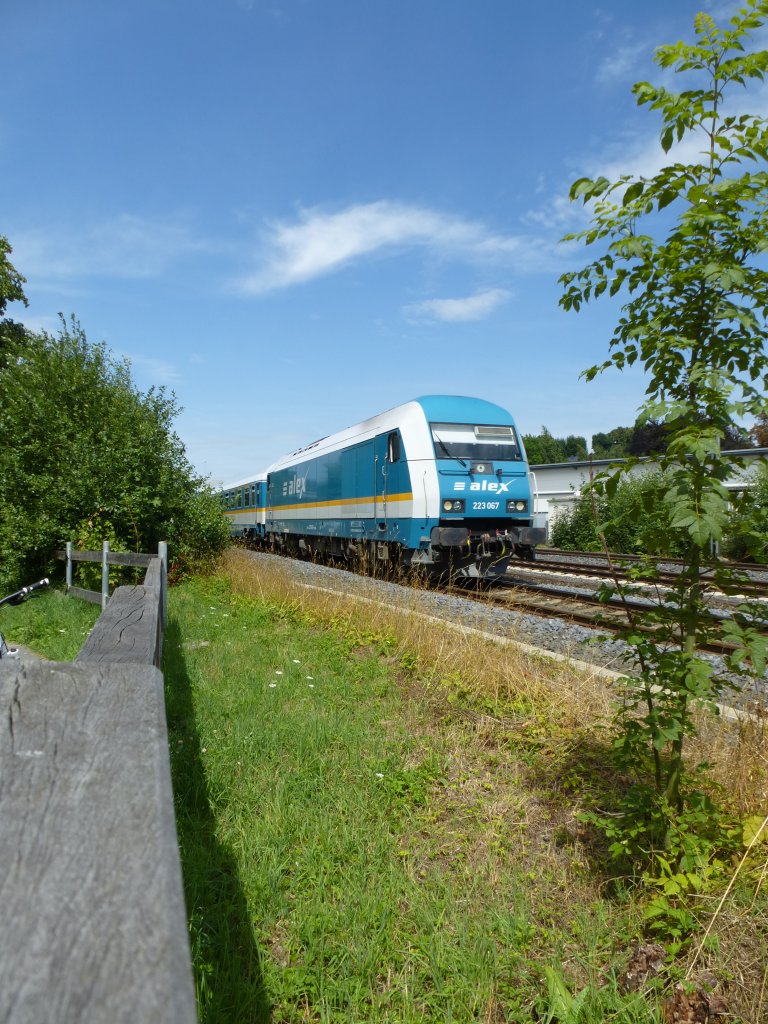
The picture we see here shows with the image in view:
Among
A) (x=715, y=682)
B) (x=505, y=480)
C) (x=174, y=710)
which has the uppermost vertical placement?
(x=505, y=480)

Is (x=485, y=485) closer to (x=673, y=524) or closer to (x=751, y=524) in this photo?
(x=751, y=524)

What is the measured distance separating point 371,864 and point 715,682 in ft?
5.37

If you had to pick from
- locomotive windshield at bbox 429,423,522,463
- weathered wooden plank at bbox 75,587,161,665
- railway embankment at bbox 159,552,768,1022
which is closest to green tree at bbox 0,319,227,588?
locomotive windshield at bbox 429,423,522,463

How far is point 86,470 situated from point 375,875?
441 inches

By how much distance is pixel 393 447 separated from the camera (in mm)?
13812

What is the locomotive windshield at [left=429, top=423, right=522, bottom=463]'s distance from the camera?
13297mm

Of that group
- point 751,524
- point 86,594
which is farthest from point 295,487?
point 751,524

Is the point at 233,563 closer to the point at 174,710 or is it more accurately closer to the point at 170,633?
the point at 170,633

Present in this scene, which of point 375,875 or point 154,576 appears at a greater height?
point 154,576

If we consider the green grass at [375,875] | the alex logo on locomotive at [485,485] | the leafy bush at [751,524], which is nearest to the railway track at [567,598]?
the alex logo on locomotive at [485,485]

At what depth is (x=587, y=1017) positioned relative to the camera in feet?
8.06

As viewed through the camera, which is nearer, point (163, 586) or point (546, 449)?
point (163, 586)

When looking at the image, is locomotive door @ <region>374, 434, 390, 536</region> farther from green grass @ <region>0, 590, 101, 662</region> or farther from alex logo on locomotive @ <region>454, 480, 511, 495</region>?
green grass @ <region>0, 590, 101, 662</region>

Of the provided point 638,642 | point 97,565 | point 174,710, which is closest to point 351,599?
A: point 174,710
